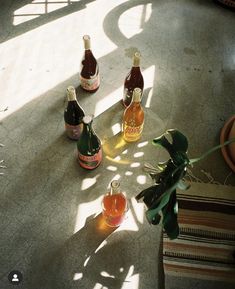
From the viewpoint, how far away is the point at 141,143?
44.8 inches

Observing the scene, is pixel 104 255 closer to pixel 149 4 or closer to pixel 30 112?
pixel 30 112

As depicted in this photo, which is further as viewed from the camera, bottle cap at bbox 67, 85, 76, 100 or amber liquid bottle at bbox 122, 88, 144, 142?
amber liquid bottle at bbox 122, 88, 144, 142

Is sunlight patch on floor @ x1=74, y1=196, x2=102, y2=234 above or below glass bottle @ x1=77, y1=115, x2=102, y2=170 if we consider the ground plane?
below

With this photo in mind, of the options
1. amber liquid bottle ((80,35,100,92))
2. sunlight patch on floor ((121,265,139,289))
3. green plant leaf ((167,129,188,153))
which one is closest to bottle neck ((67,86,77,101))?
amber liquid bottle ((80,35,100,92))

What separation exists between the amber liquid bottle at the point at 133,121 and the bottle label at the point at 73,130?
0.49ft

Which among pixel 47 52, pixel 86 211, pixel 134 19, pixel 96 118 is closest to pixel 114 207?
pixel 86 211

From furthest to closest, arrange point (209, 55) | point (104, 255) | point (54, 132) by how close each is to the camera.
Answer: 1. point (209, 55)
2. point (54, 132)
3. point (104, 255)

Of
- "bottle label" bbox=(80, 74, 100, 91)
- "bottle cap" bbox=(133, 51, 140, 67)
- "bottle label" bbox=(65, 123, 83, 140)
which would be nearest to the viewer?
"bottle cap" bbox=(133, 51, 140, 67)

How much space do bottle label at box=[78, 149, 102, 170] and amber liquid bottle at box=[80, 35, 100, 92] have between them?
0.31m

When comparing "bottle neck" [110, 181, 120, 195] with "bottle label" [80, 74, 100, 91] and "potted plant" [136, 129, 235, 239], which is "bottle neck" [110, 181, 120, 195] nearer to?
"potted plant" [136, 129, 235, 239]

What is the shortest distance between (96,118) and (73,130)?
0.14 m

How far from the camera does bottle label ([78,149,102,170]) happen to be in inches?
40.2

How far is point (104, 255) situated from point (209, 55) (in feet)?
3.11

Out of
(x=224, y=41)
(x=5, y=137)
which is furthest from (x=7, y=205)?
(x=224, y=41)
